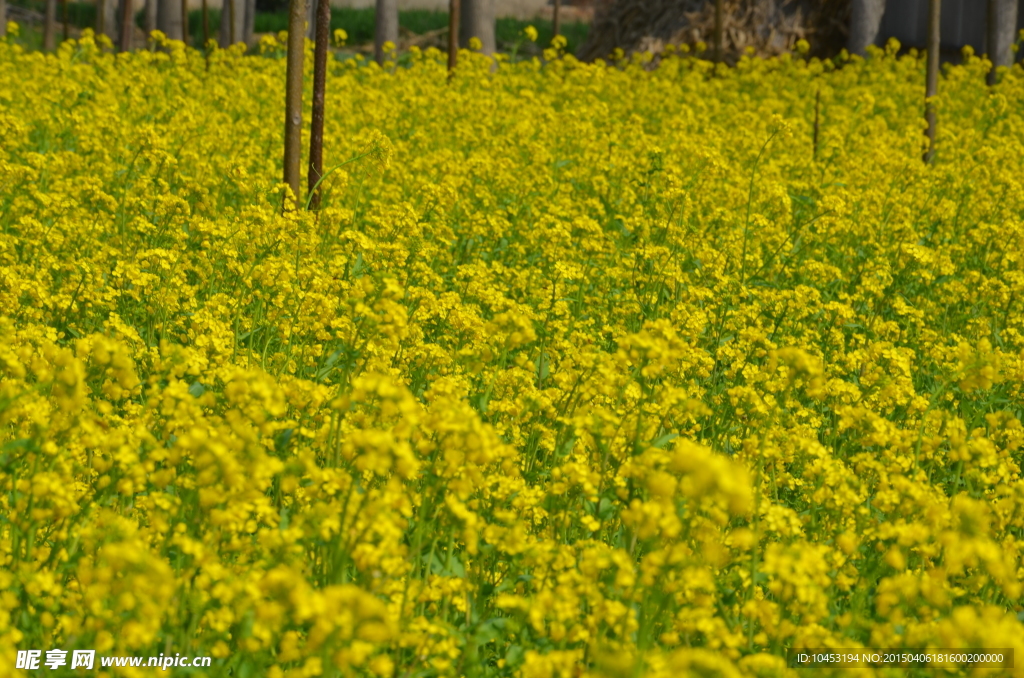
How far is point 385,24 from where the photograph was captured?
15156 millimetres

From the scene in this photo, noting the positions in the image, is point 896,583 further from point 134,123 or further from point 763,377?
point 134,123

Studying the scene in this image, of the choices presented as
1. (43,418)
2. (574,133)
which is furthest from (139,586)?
(574,133)

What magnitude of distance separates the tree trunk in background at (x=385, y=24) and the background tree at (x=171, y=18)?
2576 mm

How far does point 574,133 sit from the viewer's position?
29.3ft

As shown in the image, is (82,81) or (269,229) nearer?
(269,229)

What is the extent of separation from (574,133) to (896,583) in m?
6.79

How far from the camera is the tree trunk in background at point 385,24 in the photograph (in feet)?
49.3

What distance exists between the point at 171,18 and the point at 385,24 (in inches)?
109

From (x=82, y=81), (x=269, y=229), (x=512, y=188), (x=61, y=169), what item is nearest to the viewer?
(x=269, y=229)

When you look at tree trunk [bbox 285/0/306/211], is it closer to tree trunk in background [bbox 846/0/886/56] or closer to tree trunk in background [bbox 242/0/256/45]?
tree trunk in background [bbox 846/0/886/56]

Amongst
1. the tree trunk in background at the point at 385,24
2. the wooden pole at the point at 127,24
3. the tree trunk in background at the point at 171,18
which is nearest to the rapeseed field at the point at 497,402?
the wooden pole at the point at 127,24

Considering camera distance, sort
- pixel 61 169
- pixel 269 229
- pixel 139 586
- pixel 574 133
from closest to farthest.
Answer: pixel 139 586 → pixel 269 229 → pixel 61 169 → pixel 574 133

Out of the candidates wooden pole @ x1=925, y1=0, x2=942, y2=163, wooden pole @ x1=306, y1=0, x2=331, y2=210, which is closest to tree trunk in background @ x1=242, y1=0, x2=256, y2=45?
wooden pole @ x1=925, y1=0, x2=942, y2=163

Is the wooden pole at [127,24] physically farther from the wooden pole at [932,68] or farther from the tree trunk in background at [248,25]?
the wooden pole at [932,68]
